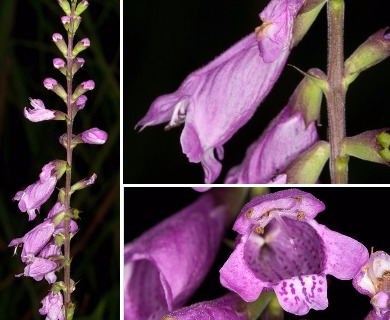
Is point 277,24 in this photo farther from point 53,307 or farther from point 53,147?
point 53,147

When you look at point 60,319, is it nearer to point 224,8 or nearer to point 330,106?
point 330,106

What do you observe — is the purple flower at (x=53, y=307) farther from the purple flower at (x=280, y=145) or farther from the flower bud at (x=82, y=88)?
the purple flower at (x=280, y=145)

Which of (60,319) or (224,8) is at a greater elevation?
(224,8)

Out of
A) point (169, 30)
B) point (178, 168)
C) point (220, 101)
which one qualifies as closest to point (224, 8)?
point (169, 30)

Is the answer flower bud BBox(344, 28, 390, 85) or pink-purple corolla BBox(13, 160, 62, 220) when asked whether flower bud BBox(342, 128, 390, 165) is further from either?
pink-purple corolla BBox(13, 160, 62, 220)

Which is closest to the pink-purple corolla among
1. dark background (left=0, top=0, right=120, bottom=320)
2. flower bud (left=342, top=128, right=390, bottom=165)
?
flower bud (left=342, top=128, right=390, bottom=165)
